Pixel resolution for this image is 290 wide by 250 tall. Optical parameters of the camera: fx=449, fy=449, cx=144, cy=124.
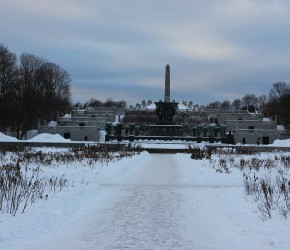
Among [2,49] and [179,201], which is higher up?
[2,49]

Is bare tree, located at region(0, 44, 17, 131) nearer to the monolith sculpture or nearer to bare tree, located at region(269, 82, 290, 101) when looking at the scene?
the monolith sculpture

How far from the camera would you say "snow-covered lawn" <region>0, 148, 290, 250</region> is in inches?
260

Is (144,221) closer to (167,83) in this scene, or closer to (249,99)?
(167,83)

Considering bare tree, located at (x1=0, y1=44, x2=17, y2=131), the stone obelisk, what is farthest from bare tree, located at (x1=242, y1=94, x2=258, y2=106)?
bare tree, located at (x1=0, y1=44, x2=17, y2=131)

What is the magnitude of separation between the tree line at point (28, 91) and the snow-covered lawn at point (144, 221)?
55865mm

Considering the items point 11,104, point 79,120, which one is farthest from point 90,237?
point 79,120

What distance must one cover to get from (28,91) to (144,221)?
6949cm

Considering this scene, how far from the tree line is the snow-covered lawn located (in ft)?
183

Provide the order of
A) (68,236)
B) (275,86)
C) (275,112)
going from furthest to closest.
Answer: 1. (275,86)
2. (275,112)
3. (68,236)

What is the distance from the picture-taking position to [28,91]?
74.5 meters

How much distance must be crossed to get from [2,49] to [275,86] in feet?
236

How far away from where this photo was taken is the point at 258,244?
655cm

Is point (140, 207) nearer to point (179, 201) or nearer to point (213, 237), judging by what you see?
point (179, 201)

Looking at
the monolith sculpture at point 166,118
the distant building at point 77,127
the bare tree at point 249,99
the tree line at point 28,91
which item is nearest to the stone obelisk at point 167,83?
the monolith sculpture at point 166,118
